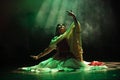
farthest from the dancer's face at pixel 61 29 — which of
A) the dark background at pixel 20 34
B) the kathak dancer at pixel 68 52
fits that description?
the dark background at pixel 20 34

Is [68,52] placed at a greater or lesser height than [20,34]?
lesser

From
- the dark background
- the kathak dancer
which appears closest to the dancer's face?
the kathak dancer

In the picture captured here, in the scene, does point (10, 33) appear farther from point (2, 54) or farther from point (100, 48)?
point (100, 48)

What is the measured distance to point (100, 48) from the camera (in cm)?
1273

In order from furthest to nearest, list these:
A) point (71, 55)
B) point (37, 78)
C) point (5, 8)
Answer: point (5, 8)
point (71, 55)
point (37, 78)

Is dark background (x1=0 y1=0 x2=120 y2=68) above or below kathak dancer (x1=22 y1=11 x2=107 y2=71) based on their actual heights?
above

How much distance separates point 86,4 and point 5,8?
2.94m

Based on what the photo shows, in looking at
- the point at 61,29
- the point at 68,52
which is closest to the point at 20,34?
the point at 61,29

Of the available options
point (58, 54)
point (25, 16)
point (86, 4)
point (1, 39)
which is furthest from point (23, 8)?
point (58, 54)

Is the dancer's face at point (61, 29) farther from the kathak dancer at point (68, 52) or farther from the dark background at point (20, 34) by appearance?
the dark background at point (20, 34)

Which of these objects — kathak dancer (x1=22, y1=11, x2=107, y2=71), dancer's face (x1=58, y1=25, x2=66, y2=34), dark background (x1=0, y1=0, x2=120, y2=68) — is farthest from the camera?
dark background (x1=0, y1=0, x2=120, y2=68)

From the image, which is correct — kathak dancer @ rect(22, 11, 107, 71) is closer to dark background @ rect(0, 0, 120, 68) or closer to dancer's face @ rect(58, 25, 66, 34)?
dancer's face @ rect(58, 25, 66, 34)

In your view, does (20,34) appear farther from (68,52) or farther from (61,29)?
(68,52)

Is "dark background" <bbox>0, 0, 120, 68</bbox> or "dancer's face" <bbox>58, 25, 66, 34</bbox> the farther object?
"dark background" <bbox>0, 0, 120, 68</bbox>
